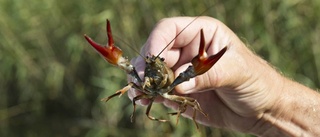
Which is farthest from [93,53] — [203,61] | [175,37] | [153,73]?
[203,61]

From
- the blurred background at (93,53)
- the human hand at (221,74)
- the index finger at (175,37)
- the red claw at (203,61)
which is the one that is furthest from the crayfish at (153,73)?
the blurred background at (93,53)

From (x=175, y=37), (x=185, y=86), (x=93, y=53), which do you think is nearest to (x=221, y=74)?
(x=185, y=86)

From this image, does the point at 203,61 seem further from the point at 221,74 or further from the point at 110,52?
the point at 221,74

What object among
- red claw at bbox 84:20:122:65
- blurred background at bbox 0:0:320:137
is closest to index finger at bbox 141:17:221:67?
red claw at bbox 84:20:122:65

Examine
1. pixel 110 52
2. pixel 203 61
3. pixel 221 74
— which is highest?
pixel 110 52

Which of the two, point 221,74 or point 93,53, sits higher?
point 93,53

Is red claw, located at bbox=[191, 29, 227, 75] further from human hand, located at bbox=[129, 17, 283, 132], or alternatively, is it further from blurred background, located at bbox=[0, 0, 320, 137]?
blurred background, located at bbox=[0, 0, 320, 137]

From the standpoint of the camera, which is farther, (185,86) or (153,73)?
(185,86)

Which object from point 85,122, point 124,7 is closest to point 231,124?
point 124,7

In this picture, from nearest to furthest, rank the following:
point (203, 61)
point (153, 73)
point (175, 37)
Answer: point (203, 61)
point (153, 73)
point (175, 37)

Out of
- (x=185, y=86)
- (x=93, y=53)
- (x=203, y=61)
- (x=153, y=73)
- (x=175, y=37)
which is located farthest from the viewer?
(x=93, y=53)
